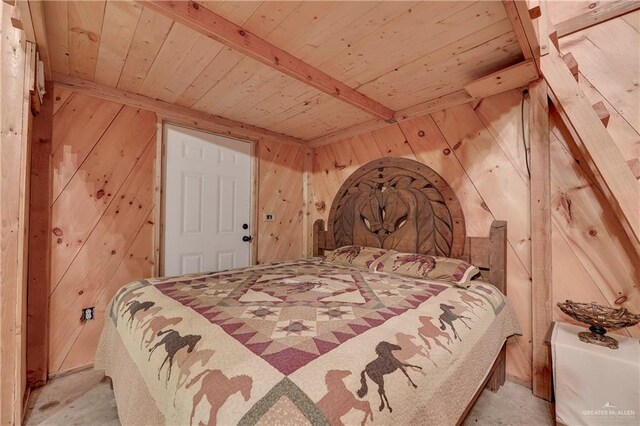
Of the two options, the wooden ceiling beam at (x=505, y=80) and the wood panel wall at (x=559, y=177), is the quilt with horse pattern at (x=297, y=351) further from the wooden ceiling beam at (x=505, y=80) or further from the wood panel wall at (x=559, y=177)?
the wooden ceiling beam at (x=505, y=80)

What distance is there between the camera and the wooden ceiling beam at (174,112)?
2.17m

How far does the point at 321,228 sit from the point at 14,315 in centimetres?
262

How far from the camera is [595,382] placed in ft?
4.71

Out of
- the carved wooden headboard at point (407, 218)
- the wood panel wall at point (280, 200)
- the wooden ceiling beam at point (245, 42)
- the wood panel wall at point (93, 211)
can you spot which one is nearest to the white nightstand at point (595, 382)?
the carved wooden headboard at point (407, 218)

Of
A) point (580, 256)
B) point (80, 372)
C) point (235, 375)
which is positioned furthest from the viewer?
point (80, 372)

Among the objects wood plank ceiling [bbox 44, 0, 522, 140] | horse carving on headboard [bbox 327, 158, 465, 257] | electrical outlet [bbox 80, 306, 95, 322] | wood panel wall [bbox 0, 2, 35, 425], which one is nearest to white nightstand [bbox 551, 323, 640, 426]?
horse carving on headboard [bbox 327, 158, 465, 257]

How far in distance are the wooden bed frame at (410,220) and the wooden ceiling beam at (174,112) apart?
4.04 ft

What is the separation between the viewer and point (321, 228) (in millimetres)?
3461

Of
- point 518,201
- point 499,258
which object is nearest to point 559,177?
point 518,201

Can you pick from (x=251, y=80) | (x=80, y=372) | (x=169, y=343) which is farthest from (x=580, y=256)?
(x=80, y=372)

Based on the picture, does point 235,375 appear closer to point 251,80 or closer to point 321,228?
point 251,80

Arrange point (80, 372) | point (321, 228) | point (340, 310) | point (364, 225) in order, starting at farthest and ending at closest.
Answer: point (321, 228), point (364, 225), point (80, 372), point (340, 310)

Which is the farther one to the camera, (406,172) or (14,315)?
(406,172)

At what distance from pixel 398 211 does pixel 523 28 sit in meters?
1.59
